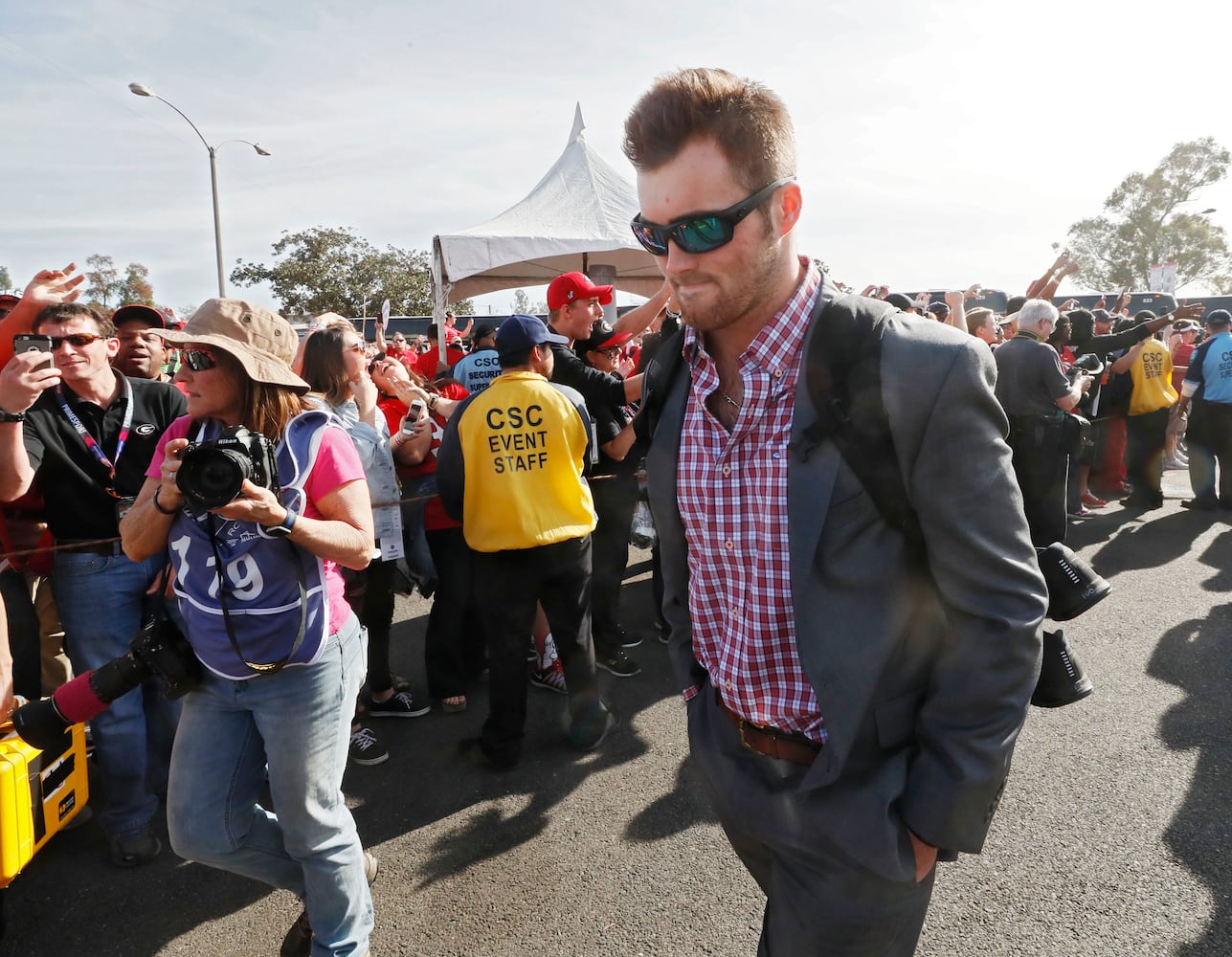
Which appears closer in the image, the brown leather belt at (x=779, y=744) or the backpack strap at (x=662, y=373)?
the brown leather belt at (x=779, y=744)

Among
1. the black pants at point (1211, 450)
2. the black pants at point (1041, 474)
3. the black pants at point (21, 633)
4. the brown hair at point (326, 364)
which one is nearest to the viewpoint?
the black pants at point (21, 633)

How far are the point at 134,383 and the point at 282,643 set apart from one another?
186cm

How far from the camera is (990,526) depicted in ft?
3.90

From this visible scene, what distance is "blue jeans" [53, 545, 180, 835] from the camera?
297cm

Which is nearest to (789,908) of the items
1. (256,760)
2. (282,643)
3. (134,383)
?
(282,643)

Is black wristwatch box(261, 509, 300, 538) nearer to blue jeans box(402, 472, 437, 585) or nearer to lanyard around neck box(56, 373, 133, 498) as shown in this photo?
lanyard around neck box(56, 373, 133, 498)

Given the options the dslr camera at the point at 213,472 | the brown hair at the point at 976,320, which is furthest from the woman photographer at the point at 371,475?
the brown hair at the point at 976,320

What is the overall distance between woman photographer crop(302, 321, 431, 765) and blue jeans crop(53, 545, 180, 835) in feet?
3.00

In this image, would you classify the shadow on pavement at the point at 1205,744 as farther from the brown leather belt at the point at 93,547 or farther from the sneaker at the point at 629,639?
the brown leather belt at the point at 93,547

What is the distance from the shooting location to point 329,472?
2152 millimetres

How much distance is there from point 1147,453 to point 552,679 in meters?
7.30

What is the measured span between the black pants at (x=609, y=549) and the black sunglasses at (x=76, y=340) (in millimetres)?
2656

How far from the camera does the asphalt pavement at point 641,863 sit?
2496 millimetres

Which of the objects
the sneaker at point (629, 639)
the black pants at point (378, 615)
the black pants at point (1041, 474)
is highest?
the black pants at point (1041, 474)
